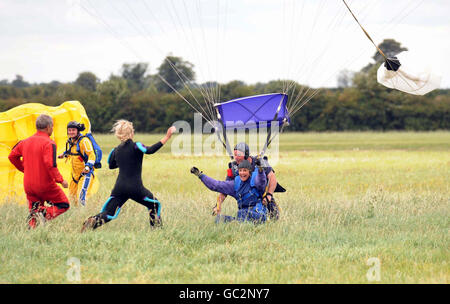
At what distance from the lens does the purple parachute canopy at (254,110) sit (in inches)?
380

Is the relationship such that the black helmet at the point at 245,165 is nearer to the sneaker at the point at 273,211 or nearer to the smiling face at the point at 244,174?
the smiling face at the point at 244,174

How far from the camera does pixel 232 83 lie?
180 ft

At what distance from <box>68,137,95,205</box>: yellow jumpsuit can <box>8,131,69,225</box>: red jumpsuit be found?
2.10 m

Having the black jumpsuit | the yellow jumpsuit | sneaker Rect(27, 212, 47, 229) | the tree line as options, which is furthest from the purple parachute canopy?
the tree line

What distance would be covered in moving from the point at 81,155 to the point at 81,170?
18.9 inches

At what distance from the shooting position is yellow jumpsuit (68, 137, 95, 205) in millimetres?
10242

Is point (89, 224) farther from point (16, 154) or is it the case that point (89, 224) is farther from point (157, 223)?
point (16, 154)

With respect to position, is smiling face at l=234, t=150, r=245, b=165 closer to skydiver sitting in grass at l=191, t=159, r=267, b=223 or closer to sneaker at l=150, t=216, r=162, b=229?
skydiver sitting in grass at l=191, t=159, r=267, b=223

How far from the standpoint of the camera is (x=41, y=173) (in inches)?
309

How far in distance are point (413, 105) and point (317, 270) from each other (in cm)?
5291

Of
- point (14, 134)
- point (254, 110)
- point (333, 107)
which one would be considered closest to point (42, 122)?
point (254, 110)

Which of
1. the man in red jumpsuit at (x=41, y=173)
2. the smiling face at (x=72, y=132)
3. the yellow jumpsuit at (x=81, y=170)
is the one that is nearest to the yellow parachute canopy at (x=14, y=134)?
the yellow jumpsuit at (x=81, y=170)
